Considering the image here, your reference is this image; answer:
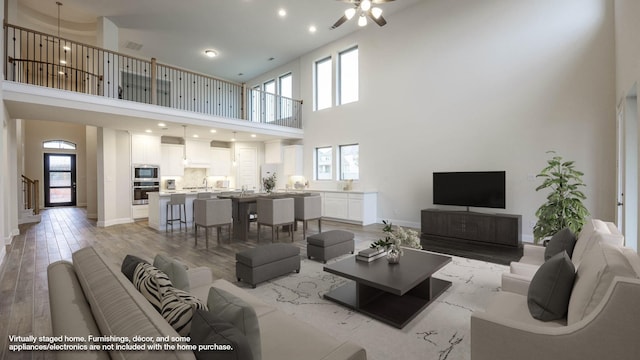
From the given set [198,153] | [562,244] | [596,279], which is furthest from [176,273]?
[198,153]

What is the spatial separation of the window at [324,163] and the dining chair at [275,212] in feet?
11.5

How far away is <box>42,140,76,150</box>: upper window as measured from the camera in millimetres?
11340

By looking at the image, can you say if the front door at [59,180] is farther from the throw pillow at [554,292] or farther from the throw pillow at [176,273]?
the throw pillow at [554,292]

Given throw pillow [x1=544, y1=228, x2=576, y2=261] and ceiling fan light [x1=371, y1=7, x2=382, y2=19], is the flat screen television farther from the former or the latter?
ceiling fan light [x1=371, y1=7, x2=382, y2=19]

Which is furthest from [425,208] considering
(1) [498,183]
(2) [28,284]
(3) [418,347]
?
(2) [28,284]

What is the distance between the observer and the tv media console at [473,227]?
195 inches

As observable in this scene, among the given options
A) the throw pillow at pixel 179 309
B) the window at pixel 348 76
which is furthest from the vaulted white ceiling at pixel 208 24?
the throw pillow at pixel 179 309

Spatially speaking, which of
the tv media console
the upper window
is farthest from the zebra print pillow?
the upper window

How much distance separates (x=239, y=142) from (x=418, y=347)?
9299 millimetres

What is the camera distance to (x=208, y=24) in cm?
752

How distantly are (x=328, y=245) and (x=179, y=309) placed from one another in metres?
3.06

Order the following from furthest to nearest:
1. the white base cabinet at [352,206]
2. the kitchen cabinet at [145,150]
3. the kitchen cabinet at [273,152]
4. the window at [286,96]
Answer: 1. the kitchen cabinet at [273,152]
2. the window at [286,96]
3. the kitchen cabinet at [145,150]
4. the white base cabinet at [352,206]

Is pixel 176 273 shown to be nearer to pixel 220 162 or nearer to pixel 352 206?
pixel 352 206

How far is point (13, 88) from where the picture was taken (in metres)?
4.54
